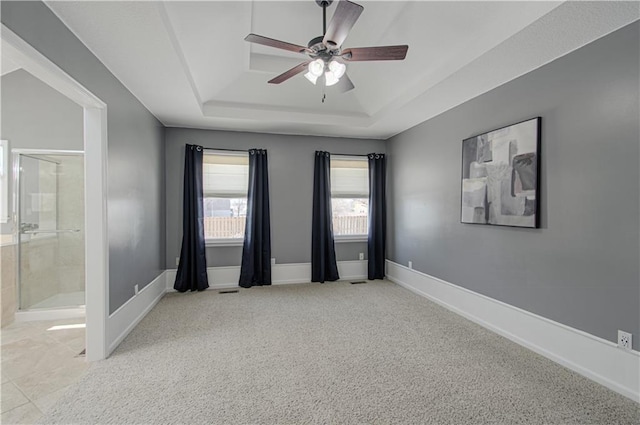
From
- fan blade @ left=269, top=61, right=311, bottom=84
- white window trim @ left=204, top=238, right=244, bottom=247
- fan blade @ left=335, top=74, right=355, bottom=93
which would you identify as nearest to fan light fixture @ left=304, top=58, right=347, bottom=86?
fan blade @ left=269, top=61, right=311, bottom=84

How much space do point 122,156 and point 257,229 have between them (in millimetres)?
2207

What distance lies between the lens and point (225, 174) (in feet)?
15.7

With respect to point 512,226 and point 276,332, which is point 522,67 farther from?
point 276,332

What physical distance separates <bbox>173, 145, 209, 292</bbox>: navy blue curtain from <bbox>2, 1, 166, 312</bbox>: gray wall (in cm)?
32

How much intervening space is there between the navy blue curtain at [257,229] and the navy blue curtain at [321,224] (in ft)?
2.50

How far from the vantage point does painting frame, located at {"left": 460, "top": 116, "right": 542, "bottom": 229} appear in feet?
8.80

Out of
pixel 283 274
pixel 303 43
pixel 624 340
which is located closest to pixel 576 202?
pixel 624 340

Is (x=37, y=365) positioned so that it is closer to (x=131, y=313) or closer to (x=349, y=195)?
A: (x=131, y=313)

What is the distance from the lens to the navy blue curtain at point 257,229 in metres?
4.70

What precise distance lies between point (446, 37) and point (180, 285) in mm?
4536

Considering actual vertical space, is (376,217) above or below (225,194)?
below

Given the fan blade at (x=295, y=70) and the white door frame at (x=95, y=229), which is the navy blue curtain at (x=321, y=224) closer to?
the fan blade at (x=295, y=70)

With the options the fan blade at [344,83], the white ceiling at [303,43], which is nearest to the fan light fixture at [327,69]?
the fan blade at [344,83]

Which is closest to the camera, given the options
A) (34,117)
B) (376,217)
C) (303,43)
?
(303,43)
